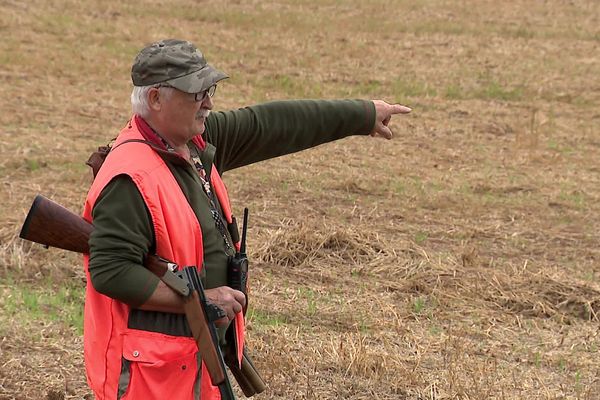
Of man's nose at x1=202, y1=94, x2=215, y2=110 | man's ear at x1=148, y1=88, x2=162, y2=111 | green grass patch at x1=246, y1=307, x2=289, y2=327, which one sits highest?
man's ear at x1=148, y1=88, x2=162, y2=111

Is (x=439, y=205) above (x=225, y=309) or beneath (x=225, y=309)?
beneath

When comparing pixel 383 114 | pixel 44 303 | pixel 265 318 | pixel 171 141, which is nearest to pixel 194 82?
pixel 171 141

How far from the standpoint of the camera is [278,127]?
3.71m

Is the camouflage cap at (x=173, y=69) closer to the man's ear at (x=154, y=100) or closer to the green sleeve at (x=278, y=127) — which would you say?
the man's ear at (x=154, y=100)

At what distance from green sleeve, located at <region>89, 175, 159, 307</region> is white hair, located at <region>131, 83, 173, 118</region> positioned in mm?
265

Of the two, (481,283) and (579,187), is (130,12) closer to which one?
(579,187)

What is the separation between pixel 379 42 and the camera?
17109 mm

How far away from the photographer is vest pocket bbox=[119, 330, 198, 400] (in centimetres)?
296

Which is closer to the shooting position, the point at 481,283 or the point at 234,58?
the point at 481,283

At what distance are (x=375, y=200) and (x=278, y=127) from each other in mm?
5196

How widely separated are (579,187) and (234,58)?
7.07 m

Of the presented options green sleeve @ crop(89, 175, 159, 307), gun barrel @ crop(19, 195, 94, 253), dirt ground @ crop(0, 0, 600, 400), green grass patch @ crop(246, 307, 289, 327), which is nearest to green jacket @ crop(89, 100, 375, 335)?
green sleeve @ crop(89, 175, 159, 307)

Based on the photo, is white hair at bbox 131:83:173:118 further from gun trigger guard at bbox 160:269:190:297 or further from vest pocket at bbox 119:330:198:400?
vest pocket at bbox 119:330:198:400

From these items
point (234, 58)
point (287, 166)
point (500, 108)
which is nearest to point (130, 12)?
point (234, 58)
